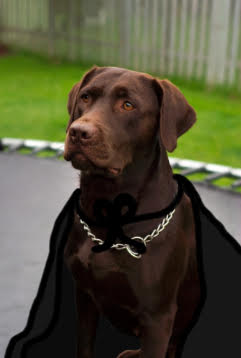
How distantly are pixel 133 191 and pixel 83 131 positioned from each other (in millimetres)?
229

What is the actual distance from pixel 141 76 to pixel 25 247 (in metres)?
1.64

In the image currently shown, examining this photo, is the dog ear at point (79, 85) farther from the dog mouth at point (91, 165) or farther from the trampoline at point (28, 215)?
the trampoline at point (28, 215)

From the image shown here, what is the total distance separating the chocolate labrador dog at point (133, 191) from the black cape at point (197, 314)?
0.10m

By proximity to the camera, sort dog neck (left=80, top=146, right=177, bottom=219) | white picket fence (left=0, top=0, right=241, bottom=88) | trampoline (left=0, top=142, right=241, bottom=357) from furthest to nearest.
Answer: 1. white picket fence (left=0, top=0, right=241, bottom=88)
2. trampoline (left=0, top=142, right=241, bottom=357)
3. dog neck (left=80, top=146, right=177, bottom=219)

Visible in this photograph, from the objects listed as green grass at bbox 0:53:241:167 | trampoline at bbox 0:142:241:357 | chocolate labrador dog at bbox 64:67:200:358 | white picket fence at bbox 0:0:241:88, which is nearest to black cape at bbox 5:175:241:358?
chocolate labrador dog at bbox 64:67:200:358

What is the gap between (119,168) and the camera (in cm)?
140

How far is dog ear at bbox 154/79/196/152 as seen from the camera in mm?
1408

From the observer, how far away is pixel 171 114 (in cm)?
142

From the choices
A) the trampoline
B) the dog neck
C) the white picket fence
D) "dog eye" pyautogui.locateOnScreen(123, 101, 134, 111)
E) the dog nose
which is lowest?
the trampoline

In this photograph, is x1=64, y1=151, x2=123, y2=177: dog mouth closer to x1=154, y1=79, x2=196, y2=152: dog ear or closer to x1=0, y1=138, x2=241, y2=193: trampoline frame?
x1=154, y1=79, x2=196, y2=152: dog ear

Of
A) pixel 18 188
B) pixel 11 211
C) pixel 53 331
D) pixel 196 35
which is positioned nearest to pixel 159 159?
pixel 53 331

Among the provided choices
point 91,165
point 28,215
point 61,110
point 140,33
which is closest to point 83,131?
point 91,165

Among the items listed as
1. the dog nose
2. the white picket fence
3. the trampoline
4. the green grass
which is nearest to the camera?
the dog nose

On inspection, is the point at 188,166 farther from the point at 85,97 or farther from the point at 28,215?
the point at 85,97
